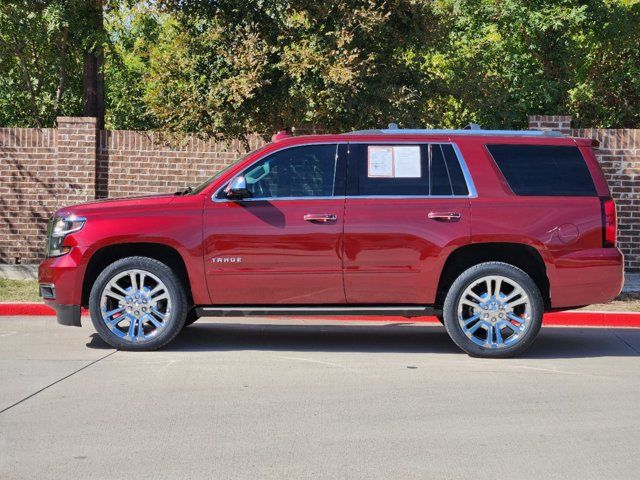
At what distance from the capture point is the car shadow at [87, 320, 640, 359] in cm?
973

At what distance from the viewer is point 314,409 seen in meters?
6.95

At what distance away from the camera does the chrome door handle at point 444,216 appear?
9062mm

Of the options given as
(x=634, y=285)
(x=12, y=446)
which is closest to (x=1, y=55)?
(x=634, y=285)

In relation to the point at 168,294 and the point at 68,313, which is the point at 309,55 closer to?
the point at 168,294

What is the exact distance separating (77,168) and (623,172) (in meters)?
7.98

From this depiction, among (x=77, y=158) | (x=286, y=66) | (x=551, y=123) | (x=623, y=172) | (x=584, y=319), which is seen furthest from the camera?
(x=77, y=158)

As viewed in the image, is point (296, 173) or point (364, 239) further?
point (296, 173)

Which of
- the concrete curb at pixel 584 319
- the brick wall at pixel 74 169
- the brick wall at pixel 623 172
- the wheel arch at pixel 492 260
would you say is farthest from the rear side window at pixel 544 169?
the brick wall at pixel 74 169

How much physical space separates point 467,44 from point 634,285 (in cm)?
879

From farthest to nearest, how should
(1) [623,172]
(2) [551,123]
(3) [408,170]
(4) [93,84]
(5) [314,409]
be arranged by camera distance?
(4) [93,84] < (2) [551,123] < (1) [623,172] < (3) [408,170] < (5) [314,409]

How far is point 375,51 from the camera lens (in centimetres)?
1448

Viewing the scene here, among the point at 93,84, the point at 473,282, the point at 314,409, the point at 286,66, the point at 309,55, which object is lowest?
the point at 314,409

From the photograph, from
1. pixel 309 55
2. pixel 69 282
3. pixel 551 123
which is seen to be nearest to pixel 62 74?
pixel 309 55

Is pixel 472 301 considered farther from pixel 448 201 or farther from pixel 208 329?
pixel 208 329
